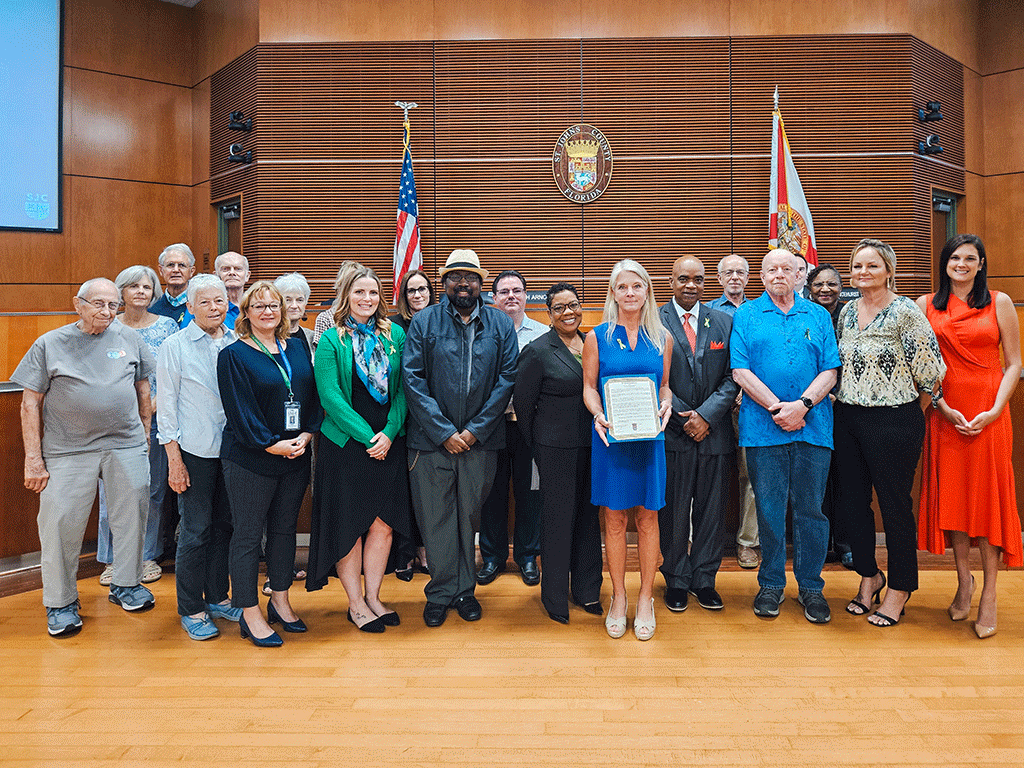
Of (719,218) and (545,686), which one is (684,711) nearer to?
(545,686)

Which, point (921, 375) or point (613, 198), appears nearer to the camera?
point (921, 375)

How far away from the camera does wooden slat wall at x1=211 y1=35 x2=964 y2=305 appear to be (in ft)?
23.6

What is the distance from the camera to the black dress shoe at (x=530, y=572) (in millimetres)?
3801

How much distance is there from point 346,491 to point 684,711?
5.18 ft

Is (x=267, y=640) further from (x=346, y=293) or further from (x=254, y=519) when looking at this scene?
(x=346, y=293)

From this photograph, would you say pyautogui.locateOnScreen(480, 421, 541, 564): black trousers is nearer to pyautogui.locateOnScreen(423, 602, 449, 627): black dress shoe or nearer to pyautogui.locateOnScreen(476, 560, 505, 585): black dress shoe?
pyautogui.locateOnScreen(476, 560, 505, 585): black dress shoe

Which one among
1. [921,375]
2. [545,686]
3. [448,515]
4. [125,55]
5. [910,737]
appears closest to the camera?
[910,737]

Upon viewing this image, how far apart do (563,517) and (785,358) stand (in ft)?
3.94

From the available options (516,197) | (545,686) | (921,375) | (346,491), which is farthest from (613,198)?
(545,686)

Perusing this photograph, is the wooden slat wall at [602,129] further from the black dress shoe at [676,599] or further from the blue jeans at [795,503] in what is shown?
the black dress shoe at [676,599]

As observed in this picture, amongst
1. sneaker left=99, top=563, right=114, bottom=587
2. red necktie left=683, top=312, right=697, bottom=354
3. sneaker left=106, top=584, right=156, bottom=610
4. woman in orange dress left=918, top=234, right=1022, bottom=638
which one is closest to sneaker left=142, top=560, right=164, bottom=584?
sneaker left=99, top=563, right=114, bottom=587

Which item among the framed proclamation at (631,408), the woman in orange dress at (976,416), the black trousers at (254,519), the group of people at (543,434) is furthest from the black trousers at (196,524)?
the woman in orange dress at (976,416)

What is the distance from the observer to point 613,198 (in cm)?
734

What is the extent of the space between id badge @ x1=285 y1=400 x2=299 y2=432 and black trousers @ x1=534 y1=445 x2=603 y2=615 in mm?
1051
